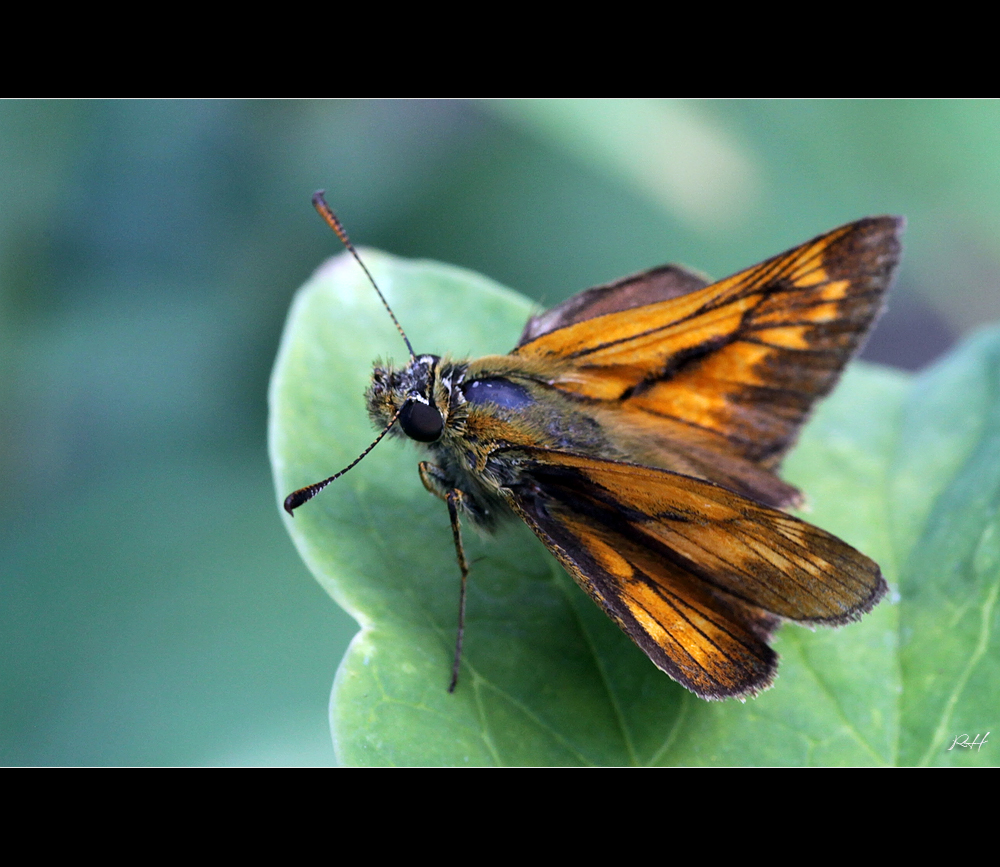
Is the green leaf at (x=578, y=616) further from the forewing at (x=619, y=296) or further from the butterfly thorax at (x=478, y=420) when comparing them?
the forewing at (x=619, y=296)

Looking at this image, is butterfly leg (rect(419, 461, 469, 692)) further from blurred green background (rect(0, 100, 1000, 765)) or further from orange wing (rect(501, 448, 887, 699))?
blurred green background (rect(0, 100, 1000, 765))

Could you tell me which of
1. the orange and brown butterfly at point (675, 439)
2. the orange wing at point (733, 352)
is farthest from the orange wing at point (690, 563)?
the orange wing at point (733, 352)

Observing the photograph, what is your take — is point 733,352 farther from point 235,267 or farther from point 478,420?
point 235,267

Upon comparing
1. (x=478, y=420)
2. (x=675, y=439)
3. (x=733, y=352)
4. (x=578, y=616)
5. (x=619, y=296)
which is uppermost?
(x=619, y=296)

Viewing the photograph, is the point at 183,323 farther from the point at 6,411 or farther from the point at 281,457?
the point at 281,457

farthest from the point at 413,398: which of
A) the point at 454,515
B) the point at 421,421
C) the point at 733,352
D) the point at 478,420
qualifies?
the point at 733,352
